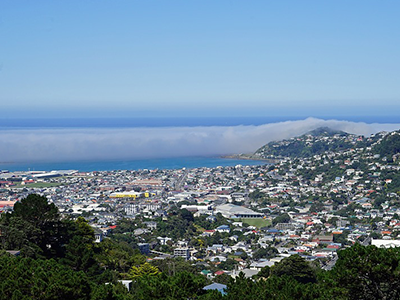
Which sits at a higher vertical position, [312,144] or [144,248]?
[312,144]

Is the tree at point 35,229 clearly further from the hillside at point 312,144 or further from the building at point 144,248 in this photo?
the hillside at point 312,144

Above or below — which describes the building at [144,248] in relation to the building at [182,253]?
above

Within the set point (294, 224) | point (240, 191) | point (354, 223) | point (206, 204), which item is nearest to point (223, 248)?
point (294, 224)

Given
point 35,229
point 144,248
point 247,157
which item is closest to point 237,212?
point 144,248

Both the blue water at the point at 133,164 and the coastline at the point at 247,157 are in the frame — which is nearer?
the blue water at the point at 133,164

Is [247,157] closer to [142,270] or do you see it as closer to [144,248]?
[144,248]

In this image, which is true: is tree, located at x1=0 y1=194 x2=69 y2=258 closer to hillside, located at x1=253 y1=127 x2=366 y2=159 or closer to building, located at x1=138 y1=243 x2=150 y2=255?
building, located at x1=138 y1=243 x2=150 y2=255

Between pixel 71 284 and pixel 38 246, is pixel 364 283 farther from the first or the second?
pixel 38 246

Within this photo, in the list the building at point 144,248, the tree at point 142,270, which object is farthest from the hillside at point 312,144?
the tree at point 142,270
